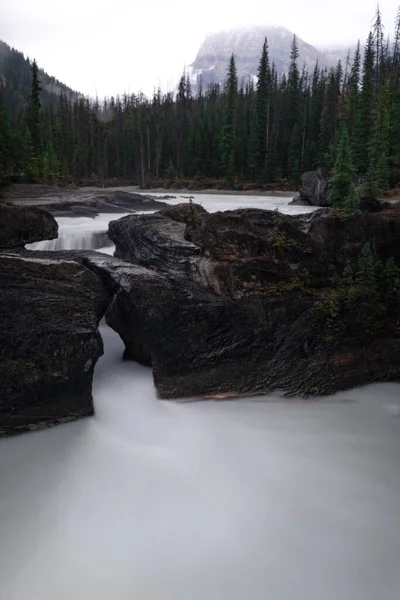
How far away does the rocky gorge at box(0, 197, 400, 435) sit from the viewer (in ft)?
23.3

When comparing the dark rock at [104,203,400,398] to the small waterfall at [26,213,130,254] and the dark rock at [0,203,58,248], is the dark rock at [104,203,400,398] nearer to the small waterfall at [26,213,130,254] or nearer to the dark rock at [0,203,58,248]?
the dark rock at [0,203,58,248]

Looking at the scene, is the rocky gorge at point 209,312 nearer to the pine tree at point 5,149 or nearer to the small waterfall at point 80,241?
the small waterfall at point 80,241

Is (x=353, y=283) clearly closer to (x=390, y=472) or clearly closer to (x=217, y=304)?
(x=217, y=304)

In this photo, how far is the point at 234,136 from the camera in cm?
5634

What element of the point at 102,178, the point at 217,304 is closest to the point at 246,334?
the point at 217,304

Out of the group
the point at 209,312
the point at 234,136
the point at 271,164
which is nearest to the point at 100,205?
the point at 209,312

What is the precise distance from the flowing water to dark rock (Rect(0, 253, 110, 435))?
0.36 meters

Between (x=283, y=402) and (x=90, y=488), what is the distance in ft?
11.4

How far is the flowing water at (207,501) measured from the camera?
15.7 feet

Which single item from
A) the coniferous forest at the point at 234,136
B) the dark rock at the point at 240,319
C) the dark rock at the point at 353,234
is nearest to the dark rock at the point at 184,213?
the dark rock at the point at 240,319

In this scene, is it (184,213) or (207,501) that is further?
(184,213)

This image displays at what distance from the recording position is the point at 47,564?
493cm

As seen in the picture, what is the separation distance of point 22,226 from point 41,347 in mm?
3792

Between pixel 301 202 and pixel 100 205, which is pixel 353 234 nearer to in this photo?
pixel 100 205
